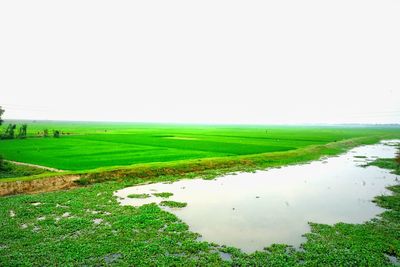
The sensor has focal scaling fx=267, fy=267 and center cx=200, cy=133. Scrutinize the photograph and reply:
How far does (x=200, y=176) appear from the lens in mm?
27391

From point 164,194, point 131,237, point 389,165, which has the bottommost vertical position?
point 164,194

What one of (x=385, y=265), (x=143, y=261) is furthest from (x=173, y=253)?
(x=385, y=265)

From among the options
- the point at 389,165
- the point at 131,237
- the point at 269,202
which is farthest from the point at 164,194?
the point at 389,165

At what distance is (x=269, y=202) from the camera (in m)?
18.9

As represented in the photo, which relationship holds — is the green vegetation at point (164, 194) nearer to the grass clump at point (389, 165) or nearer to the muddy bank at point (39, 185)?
the muddy bank at point (39, 185)

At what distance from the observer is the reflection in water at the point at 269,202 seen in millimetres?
13519

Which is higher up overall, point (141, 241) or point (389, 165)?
point (389, 165)

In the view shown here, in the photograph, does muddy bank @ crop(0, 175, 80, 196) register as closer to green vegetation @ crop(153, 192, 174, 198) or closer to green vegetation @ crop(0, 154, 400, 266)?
green vegetation @ crop(0, 154, 400, 266)

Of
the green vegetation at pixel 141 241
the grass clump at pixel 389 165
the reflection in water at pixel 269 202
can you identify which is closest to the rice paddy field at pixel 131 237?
the green vegetation at pixel 141 241

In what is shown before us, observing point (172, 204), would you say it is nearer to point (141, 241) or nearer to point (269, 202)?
point (141, 241)

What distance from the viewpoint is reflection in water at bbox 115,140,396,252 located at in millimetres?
13519

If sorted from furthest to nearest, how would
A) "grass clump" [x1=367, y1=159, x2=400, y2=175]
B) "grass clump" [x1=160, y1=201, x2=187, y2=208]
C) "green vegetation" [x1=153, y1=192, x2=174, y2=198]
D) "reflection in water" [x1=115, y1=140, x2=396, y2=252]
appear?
"grass clump" [x1=367, y1=159, x2=400, y2=175], "green vegetation" [x1=153, y1=192, x2=174, y2=198], "grass clump" [x1=160, y1=201, x2=187, y2=208], "reflection in water" [x1=115, y1=140, x2=396, y2=252]

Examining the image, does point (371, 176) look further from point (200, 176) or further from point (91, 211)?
point (91, 211)

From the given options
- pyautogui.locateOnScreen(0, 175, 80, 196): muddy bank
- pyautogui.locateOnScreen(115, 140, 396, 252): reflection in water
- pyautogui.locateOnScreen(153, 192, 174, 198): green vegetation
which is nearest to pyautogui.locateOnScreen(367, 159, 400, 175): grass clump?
pyautogui.locateOnScreen(115, 140, 396, 252): reflection in water
